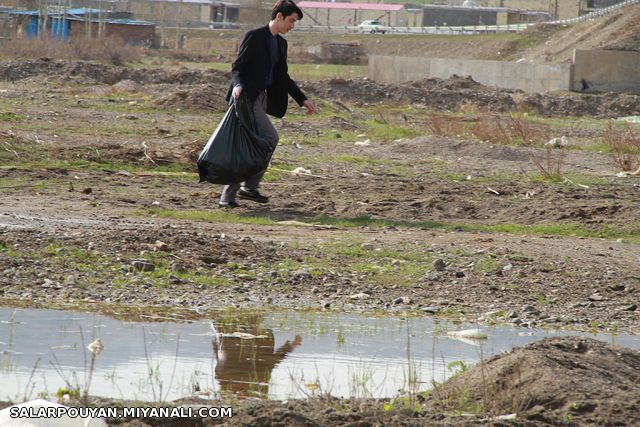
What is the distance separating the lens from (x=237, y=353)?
6.34 m

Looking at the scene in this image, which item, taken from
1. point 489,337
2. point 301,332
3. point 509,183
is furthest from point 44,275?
point 509,183

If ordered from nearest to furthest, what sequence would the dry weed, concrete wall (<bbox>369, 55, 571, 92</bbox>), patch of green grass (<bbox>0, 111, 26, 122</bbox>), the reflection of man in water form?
the reflection of man in water < patch of green grass (<bbox>0, 111, 26, 122</bbox>) < the dry weed < concrete wall (<bbox>369, 55, 571, 92</bbox>)

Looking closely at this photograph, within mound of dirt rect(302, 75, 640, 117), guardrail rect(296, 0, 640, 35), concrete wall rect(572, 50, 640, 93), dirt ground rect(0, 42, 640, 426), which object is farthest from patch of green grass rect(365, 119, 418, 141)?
guardrail rect(296, 0, 640, 35)

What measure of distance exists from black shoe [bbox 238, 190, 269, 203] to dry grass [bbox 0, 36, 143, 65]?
34.2 meters

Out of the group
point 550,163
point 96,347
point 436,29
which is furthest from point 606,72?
point 436,29

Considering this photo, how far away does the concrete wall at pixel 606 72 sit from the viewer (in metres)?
39.6

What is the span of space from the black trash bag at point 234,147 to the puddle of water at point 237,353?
344 cm

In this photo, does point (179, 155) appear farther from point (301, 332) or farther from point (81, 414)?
point (81, 414)

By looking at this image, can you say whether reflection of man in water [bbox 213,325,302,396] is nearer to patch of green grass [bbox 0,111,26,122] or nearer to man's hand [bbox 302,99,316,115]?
man's hand [bbox 302,99,316,115]

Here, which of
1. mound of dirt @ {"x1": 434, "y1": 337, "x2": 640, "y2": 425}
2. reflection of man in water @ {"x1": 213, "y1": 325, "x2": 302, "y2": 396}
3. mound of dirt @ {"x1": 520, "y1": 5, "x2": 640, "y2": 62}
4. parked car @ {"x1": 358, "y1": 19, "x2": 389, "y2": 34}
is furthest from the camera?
parked car @ {"x1": 358, "y1": 19, "x2": 389, "y2": 34}

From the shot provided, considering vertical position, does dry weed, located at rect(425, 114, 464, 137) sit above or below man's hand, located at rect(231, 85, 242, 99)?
below

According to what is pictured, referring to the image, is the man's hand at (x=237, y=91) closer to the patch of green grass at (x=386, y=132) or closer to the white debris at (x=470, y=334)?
the white debris at (x=470, y=334)

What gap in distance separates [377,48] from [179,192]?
60069mm

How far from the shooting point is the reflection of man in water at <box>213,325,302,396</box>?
18.6 ft
